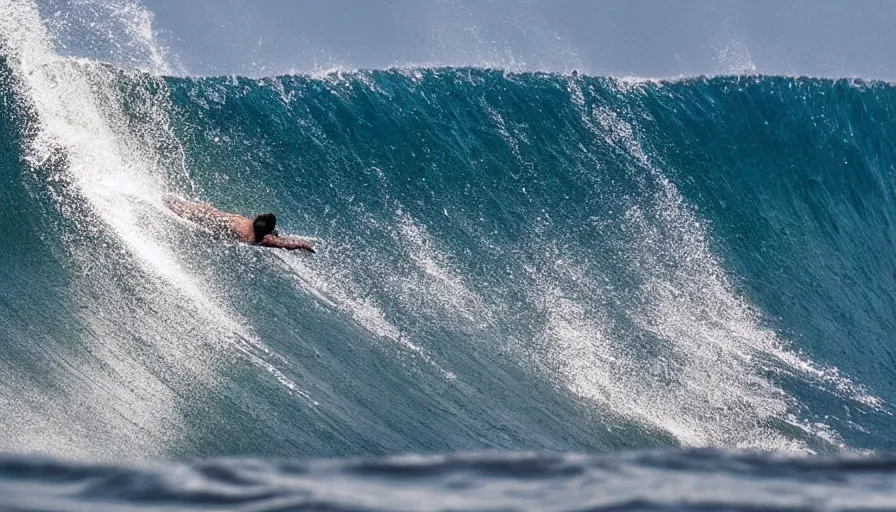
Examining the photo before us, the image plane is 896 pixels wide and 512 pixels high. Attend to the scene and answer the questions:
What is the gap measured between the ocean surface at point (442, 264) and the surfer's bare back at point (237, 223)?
0.11 meters

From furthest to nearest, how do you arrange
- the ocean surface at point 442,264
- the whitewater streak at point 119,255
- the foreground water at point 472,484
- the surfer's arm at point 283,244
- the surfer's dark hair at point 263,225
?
the surfer's arm at point 283,244, the surfer's dark hair at point 263,225, the ocean surface at point 442,264, the whitewater streak at point 119,255, the foreground water at point 472,484

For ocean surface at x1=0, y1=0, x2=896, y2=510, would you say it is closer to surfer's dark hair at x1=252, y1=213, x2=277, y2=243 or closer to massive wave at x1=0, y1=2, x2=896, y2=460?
massive wave at x1=0, y1=2, x2=896, y2=460

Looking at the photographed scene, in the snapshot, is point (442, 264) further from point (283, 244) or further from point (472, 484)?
point (472, 484)

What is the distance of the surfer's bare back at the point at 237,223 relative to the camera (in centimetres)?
811

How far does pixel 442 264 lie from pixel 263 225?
1.46m

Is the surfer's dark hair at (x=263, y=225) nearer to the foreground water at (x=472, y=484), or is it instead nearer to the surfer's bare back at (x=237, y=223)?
the surfer's bare back at (x=237, y=223)

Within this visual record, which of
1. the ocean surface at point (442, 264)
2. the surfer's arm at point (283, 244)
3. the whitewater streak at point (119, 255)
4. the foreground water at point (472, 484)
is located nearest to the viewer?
the foreground water at point (472, 484)

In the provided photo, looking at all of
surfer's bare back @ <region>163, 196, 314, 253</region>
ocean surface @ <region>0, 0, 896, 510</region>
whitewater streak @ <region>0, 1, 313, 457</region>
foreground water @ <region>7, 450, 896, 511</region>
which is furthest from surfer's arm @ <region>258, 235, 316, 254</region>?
foreground water @ <region>7, 450, 896, 511</region>

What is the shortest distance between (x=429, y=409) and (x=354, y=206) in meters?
2.10

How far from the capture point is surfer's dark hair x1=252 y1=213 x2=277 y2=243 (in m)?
8.02

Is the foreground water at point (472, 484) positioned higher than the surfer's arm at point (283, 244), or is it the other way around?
the surfer's arm at point (283, 244)

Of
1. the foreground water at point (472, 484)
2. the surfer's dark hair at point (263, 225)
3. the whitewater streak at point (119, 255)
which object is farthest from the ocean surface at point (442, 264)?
the foreground water at point (472, 484)

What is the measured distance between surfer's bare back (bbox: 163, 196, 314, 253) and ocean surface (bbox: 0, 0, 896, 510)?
106 mm

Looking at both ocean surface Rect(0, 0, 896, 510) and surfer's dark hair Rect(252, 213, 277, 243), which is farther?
surfer's dark hair Rect(252, 213, 277, 243)
